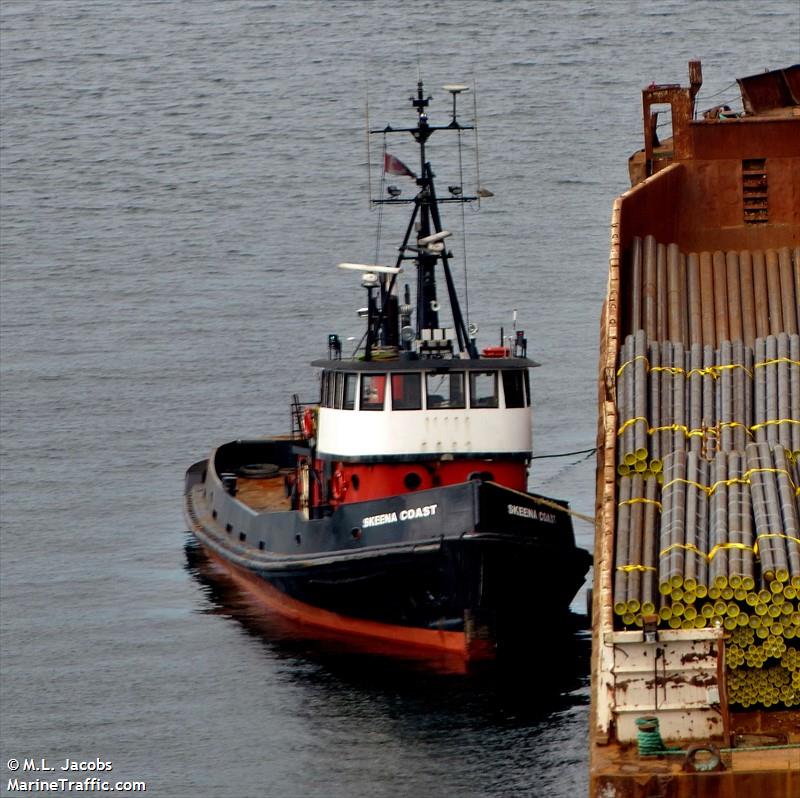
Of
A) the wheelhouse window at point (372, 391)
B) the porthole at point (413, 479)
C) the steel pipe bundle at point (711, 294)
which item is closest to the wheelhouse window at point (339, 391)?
the wheelhouse window at point (372, 391)

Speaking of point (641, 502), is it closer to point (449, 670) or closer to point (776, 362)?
point (776, 362)

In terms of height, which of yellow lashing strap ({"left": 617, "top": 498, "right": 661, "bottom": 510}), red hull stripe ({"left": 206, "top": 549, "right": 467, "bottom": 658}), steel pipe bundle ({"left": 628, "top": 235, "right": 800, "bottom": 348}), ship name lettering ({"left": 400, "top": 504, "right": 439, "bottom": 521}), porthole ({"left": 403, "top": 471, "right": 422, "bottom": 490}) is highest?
steel pipe bundle ({"left": 628, "top": 235, "right": 800, "bottom": 348})

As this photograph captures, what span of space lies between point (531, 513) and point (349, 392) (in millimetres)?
3540

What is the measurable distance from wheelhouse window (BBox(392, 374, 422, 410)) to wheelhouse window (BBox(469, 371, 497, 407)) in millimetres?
748

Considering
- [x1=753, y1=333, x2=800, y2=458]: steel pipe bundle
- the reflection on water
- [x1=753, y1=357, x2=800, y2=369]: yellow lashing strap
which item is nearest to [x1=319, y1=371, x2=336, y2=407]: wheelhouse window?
the reflection on water

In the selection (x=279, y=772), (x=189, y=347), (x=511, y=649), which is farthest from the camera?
(x=189, y=347)

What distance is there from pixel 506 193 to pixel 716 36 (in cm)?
1667

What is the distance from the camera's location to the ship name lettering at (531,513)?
25562mm

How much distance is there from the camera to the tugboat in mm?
25688

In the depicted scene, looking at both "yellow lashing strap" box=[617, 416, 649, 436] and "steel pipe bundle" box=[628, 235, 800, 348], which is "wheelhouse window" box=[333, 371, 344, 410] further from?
"yellow lashing strap" box=[617, 416, 649, 436]

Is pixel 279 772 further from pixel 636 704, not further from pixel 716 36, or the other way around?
pixel 716 36

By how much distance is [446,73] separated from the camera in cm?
6650

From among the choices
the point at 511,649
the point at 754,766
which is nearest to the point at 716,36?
the point at 511,649

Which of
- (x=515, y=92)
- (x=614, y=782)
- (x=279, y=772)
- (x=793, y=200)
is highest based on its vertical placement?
(x=515, y=92)
